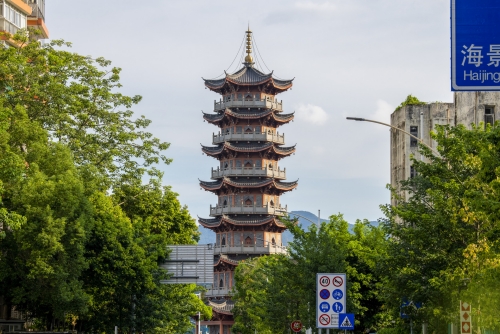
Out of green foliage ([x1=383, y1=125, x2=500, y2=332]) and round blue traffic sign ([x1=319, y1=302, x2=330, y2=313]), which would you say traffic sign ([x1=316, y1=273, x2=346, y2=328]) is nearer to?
round blue traffic sign ([x1=319, y1=302, x2=330, y2=313])

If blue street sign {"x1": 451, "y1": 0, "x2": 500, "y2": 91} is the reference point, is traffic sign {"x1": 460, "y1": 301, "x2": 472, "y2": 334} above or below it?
below

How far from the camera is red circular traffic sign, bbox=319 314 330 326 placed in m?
22.4

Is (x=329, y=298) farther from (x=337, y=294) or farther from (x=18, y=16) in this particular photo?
(x=18, y=16)

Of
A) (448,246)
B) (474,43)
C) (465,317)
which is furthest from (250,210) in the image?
(474,43)

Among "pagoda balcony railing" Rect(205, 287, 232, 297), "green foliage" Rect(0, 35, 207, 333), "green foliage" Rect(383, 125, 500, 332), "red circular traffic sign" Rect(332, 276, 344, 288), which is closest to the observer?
"red circular traffic sign" Rect(332, 276, 344, 288)

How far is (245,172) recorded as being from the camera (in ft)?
386

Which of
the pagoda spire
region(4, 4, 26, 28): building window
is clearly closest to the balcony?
the pagoda spire

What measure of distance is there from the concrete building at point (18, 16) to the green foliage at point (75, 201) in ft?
13.3

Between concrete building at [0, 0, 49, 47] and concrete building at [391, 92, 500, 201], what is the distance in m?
23.7

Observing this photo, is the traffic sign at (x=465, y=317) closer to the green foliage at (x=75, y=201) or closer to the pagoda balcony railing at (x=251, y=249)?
the green foliage at (x=75, y=201)

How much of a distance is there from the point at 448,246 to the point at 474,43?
1872 centimetres

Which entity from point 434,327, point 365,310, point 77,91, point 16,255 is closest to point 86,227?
point 16,255

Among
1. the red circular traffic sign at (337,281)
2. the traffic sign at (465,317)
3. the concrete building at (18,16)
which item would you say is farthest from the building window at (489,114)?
the red circular traffic sign at (337,281)

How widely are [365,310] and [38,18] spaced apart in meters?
30.9
